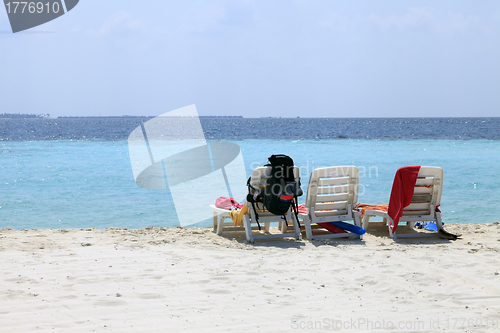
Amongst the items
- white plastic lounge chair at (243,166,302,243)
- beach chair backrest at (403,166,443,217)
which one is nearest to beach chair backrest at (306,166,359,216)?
white plastic lounge chair at (243,166,302,243)

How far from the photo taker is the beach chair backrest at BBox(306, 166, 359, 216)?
5.84 m

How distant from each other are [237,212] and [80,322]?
3169mm

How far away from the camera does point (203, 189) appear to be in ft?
42.1

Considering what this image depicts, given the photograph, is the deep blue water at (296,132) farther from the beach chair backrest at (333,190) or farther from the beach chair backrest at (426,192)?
the beach chair backrest at (426,192)

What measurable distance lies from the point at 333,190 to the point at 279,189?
0.87 meters

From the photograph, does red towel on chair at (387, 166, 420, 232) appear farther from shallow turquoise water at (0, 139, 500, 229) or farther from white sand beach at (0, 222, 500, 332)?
shallow turquoise water at (0, 139, 500, 229)

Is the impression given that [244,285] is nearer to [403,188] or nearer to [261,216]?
[261,216]

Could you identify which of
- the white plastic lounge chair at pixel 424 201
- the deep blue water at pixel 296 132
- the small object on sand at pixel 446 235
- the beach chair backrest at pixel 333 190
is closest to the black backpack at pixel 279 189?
the beach chair backrest at pixel 333 190

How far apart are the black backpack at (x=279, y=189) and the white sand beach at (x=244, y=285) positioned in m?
0.53

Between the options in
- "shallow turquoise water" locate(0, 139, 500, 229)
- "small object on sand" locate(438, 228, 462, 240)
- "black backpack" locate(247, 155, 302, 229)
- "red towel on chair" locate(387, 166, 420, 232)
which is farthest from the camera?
"shallow turquoise water" locate(0, 139, 500, 229)

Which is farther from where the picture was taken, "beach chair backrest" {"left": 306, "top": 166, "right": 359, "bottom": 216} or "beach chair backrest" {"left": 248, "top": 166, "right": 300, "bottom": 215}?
"beach chair backrest" {"left": 306, "top": 166, "right": 359, "bottom": 216}

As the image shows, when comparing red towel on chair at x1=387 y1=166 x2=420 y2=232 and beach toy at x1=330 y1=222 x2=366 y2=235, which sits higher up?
red towel on chair at x1=387 y1=166 x2=420 y2=232

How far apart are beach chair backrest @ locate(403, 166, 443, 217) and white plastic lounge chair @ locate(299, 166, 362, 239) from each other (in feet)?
2.56

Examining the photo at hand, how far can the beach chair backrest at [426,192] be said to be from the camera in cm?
588
